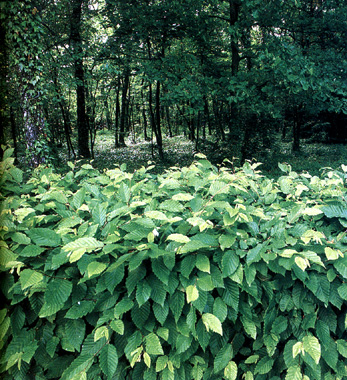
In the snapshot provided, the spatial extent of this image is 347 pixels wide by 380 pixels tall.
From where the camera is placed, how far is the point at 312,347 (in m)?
1.42

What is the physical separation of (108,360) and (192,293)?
1.85ft

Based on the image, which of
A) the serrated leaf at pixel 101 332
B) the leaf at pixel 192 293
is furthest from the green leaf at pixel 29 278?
the leaf at pixel 192 293

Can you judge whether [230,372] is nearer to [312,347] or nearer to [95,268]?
[312,347]

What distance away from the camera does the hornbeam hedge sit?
1354 millimetres

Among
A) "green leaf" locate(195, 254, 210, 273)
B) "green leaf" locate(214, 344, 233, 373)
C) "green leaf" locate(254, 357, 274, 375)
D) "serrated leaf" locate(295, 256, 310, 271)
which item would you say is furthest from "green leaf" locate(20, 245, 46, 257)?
"green leaf" locate(254, 357, 274, 375)

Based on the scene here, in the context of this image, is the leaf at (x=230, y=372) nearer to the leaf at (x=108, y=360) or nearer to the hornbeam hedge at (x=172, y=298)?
the hornbeam hedge at (x=172, y=298)

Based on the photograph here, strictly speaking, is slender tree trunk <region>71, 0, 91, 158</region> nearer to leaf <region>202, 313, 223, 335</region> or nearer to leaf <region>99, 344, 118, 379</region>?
leaf <region>99, 344, 118, 379</region>

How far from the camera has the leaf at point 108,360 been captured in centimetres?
134

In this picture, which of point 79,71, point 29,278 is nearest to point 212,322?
point 29,278

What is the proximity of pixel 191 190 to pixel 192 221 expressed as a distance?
0.77 metres

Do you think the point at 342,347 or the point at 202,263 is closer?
the point at 202,263

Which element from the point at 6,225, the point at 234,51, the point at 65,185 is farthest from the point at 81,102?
the point at 6,225

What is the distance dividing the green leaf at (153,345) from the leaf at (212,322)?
264 mm

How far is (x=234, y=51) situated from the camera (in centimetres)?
1042
